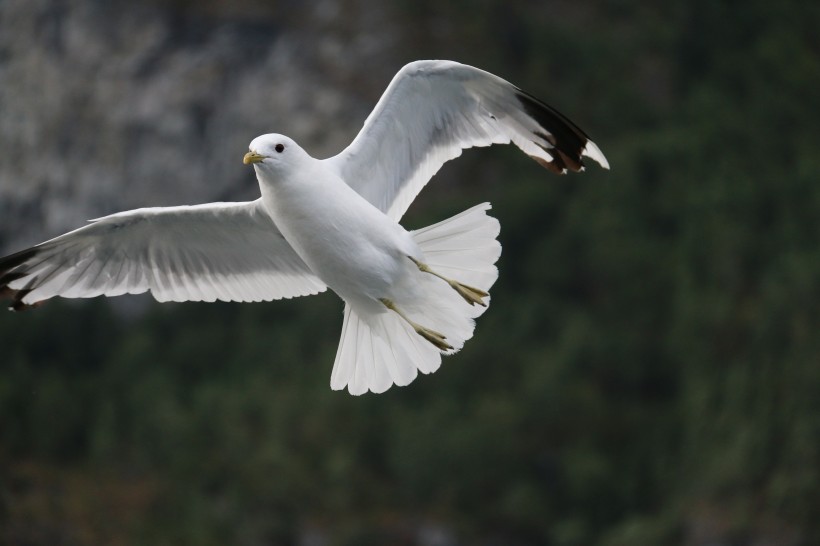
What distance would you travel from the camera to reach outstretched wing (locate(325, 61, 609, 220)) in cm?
751

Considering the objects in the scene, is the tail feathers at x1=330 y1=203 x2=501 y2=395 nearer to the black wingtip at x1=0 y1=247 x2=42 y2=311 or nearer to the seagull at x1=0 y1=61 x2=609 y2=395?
the seagull at x1=0 y1=61 x2=609 y2=395

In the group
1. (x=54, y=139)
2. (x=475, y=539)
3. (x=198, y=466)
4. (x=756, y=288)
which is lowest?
(x=475, y=539)

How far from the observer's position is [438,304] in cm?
745

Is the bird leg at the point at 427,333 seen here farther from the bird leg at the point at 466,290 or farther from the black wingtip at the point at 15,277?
the black wingtip at the point at 15,277

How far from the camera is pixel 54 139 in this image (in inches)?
840

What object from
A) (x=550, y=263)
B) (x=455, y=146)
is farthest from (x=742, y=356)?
(x=455, y=146)

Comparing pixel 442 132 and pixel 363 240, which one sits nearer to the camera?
pixel 363 240

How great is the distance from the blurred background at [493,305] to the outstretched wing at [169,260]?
10.5 meters

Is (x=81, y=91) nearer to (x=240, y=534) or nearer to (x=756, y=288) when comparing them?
(x=240, y=534)

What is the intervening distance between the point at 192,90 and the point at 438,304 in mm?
16465

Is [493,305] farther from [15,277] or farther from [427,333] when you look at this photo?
[427,333]

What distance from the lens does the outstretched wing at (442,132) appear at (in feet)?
24.6

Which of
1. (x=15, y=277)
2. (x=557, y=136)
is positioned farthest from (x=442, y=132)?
(x=15, y=277)

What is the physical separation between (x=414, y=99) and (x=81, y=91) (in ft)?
51.6
